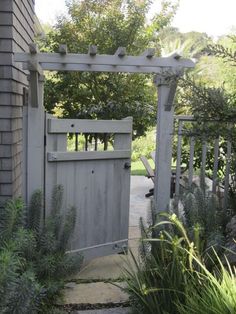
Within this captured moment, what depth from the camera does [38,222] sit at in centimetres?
346

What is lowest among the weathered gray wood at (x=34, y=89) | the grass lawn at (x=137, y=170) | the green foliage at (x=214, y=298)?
the grass lawn at (x=137, y=170)

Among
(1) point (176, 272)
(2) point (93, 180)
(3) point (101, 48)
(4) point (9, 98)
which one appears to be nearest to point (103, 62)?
(4) point (9, 98)

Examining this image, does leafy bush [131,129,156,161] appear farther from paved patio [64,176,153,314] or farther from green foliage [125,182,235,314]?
green foliage [125,182,235,314]

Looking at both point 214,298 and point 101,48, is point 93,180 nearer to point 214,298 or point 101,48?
point 214,298

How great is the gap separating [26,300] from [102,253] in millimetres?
2003

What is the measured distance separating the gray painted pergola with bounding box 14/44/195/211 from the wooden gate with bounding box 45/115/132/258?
0.17m

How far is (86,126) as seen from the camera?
3895 mm

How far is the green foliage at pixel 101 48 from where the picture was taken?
7.11 metres

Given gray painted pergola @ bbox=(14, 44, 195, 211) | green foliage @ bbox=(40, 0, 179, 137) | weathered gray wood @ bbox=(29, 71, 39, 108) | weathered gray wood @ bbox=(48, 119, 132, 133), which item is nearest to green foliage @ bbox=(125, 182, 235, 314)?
gray painted pergola @ bbox=(14, 44, 195, 211)

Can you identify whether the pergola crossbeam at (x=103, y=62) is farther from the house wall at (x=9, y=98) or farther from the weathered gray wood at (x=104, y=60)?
the house wall at (x=9, y=98)

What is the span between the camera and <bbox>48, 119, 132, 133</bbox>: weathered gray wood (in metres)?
3.74

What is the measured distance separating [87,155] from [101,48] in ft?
12.4

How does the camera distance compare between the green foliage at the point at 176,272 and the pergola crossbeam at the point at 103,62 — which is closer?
the green foliage at the point at 176,272

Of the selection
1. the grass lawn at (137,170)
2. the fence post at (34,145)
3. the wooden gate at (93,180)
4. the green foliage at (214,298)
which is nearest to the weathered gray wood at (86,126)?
the wooden gate at (93,180)
